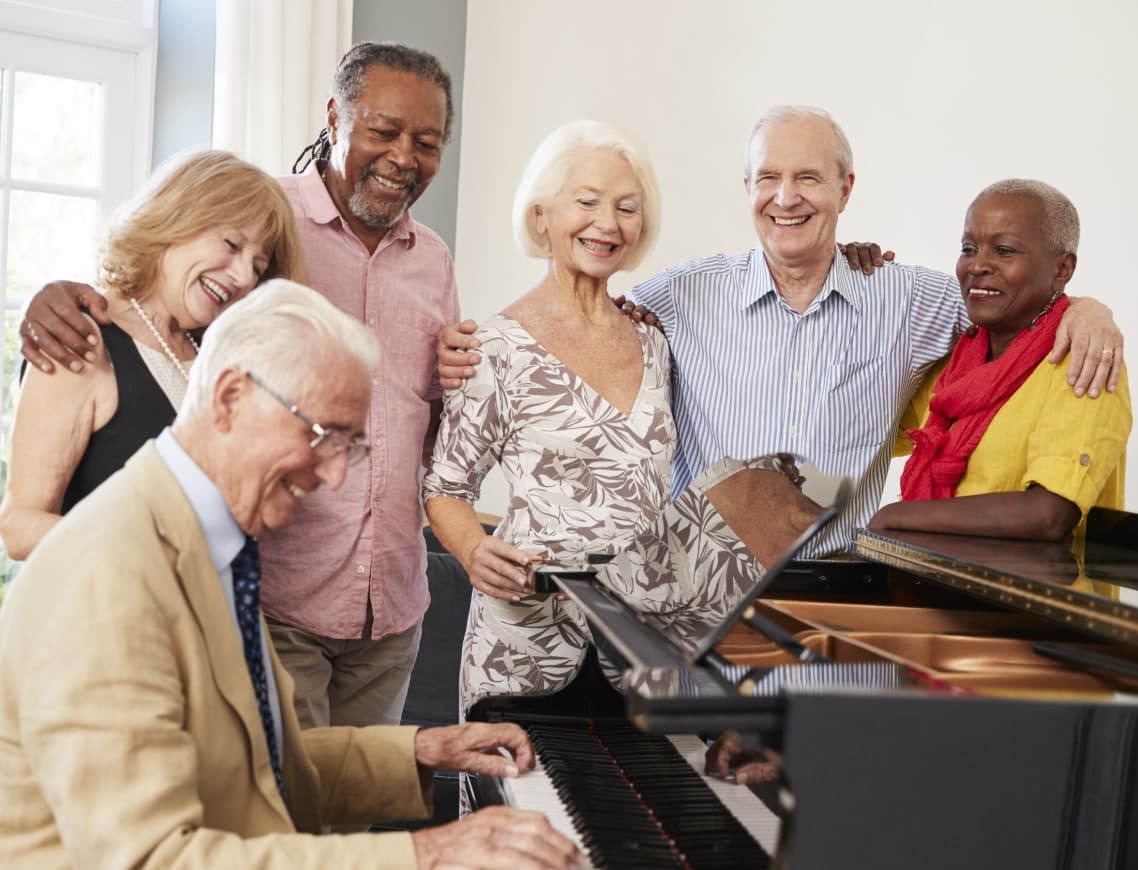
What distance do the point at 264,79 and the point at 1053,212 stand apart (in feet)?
10.5

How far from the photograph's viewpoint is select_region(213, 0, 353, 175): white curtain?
4.59 meters

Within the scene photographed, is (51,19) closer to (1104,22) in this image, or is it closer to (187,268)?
(187,268)

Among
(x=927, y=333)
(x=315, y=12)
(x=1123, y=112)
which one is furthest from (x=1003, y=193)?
(x=315, y=12)

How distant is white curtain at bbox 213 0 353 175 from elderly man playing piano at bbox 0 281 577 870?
3256 millimetres

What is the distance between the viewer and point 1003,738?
126cm

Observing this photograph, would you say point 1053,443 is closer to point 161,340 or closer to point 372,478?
point 372,478

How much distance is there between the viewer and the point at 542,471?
88.4 inches

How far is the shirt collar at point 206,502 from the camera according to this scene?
4.96ft

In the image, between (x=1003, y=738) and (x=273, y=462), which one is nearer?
(x=1003, y=738)

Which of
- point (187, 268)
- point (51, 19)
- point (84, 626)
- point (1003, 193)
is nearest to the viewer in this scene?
point (84, 626)

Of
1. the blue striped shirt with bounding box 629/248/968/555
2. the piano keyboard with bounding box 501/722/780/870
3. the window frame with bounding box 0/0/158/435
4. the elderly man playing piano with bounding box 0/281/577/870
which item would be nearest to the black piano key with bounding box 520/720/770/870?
the piano keyboard with bounding box 501/722/780/870

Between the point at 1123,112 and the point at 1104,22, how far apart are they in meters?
0.24

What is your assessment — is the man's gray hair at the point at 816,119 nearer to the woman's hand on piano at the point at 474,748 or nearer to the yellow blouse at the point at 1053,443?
the yellow blouse at the point at 1053,443

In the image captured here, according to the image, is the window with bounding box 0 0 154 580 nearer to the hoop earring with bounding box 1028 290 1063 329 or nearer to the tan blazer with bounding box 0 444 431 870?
the tan blazer with bounding box 0 444 431 870
